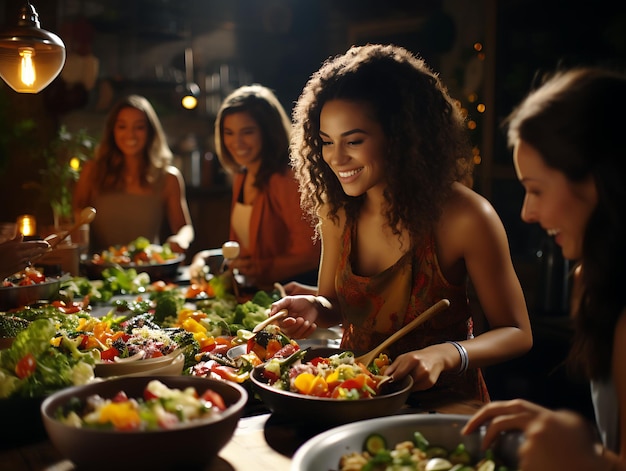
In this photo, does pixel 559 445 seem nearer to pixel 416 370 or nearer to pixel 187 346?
pixel 416 370

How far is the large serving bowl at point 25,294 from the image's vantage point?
2.48 meters

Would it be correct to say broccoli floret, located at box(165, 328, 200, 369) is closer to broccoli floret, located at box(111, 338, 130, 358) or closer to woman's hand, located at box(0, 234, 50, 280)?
broccoli floret, located at box(111, 338, 130, 358)

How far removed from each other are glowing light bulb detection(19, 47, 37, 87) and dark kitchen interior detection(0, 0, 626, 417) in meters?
0.91

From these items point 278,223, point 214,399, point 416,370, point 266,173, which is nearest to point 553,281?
point 278,223

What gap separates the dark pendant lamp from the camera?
7.64 ft

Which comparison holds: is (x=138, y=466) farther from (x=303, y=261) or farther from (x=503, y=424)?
(x=303, y=261)

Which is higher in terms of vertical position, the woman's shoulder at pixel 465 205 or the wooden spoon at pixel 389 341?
the woman's shoulder at pixel 465 205

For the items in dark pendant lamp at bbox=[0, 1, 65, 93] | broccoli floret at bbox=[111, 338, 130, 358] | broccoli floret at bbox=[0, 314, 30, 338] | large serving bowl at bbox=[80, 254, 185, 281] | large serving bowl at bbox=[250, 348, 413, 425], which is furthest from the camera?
large serving bowl at bbox=[80, 254, 185, 281]

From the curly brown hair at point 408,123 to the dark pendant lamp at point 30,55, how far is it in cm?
97

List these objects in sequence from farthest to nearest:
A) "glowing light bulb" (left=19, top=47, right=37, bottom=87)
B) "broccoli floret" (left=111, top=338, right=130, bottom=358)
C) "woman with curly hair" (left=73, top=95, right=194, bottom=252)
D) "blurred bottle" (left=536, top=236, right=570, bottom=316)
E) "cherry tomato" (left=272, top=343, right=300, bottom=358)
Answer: "woman with curly hair" (left=73, top=95, right=194, bottom=252) < "blurred bottle" (left=536, top=236, right=570, bottom=316) < "glowing light bulb" (left=19, top=47, right=37, bottom=87) < "cherry tomato" (left=272, top=343, right=300, bottom=358) < "broccoli floret" (left=111, top=338, right=130, bottom=358)

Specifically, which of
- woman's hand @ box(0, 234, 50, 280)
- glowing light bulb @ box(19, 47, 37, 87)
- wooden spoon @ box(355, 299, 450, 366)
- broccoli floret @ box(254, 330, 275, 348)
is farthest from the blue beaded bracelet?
glowing light bulb @ box(19, 47, 37, 87)

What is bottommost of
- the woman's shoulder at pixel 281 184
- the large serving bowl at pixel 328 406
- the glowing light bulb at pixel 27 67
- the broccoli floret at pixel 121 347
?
the large serving bowl at pixel 328 406

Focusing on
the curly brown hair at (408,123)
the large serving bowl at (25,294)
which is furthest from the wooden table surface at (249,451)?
the large serving bowl at (25,294)

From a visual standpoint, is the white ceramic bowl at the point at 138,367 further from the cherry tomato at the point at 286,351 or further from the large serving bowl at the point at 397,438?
the large serving bowl at the point at 397,438
